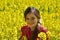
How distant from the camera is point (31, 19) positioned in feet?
12.3

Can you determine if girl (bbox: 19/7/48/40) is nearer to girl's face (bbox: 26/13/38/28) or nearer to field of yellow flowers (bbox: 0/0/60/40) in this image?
girl's face (bbox: 26/13/38/28)

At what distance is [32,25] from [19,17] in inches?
126

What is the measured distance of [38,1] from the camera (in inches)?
350

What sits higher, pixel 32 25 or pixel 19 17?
pixel 32 25

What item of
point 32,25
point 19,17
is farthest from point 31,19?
point 19,17

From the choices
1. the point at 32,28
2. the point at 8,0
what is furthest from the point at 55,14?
the point at 32,28

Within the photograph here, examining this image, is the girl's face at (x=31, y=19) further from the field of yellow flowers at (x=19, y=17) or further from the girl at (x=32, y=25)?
the field of yellow flowers at (x=19, y=17)

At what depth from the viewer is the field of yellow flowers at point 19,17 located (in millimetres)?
5562

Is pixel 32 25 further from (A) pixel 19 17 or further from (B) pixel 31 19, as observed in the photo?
(A) pixel 19 17

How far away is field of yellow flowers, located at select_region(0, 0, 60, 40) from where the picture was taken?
5562 mm

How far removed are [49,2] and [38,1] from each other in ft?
1.05

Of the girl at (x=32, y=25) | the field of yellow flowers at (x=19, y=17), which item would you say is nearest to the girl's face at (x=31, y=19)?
the girl at (x=32, y=25)

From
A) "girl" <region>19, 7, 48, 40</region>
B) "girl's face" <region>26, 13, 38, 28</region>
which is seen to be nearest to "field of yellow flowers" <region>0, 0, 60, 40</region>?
"girl" <region>19, 7, 48, 40</region>

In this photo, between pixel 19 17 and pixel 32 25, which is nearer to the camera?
pixel 32 25
